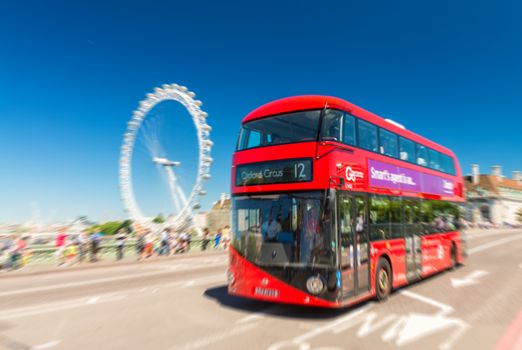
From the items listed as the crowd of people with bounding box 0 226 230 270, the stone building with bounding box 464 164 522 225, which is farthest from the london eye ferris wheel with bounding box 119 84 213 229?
the stone building with bounding box 464 164 522 225

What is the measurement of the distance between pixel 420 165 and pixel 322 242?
19.1 ft

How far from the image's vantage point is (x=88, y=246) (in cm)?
2023

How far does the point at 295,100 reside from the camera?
862 centimetres

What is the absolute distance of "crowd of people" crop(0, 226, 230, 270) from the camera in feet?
57.0

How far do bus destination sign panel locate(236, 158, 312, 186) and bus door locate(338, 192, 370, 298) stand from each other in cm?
87

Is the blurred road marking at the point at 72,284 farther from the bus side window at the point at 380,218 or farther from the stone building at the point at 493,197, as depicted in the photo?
the stone building at the point at 493,197

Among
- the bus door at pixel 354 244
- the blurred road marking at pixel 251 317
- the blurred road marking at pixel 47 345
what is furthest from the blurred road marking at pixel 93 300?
the bus door at pixel 354 244

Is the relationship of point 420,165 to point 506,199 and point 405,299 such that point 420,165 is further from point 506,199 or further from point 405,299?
point 506,199

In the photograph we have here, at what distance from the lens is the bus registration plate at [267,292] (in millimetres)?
7520

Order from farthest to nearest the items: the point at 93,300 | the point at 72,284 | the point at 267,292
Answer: the point at 72,284
the point at 93,300
the point at 267,292

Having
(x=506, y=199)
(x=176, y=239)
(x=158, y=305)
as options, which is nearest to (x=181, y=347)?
(x=158, y=305)

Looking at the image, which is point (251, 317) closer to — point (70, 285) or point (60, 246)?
point (70, 285)

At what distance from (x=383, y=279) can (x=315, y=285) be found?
102 inches

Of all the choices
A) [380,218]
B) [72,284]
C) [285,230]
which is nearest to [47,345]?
[285,230]
